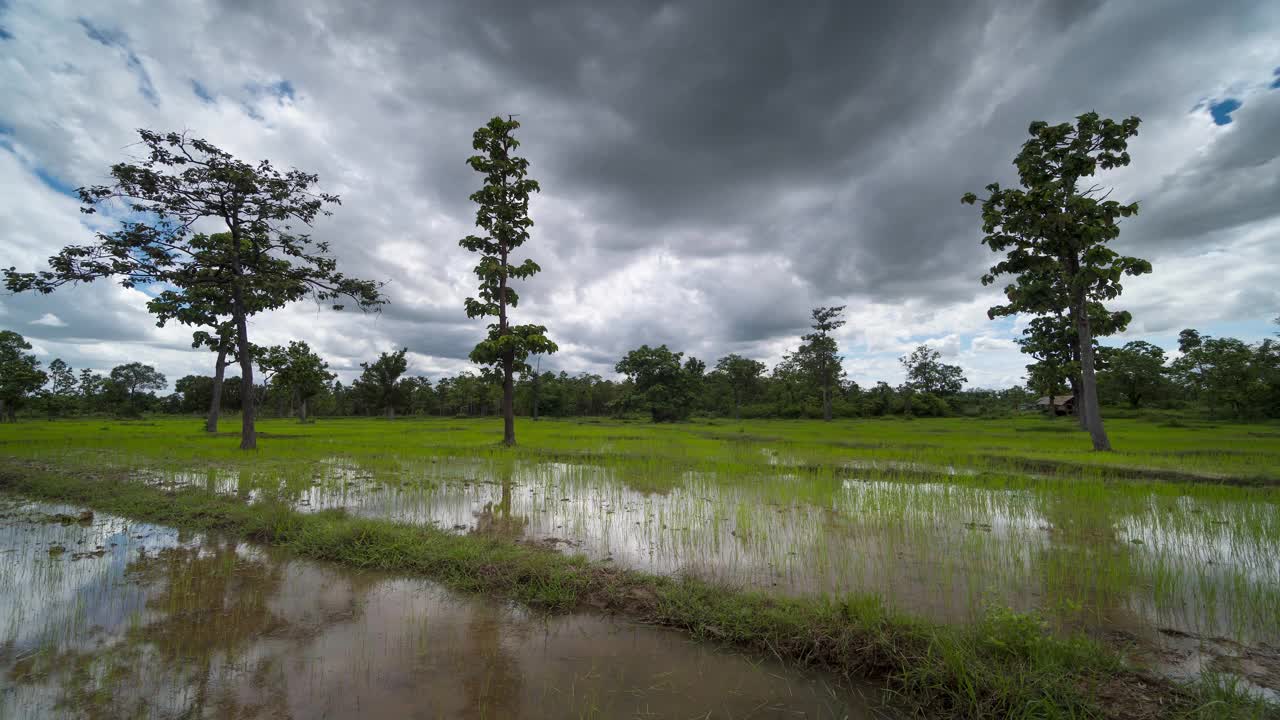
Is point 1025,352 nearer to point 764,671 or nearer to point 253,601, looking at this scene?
point 764,671

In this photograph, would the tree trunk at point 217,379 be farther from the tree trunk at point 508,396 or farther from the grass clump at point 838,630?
the grass clump at point 838,630

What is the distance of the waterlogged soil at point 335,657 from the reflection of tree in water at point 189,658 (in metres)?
0.01

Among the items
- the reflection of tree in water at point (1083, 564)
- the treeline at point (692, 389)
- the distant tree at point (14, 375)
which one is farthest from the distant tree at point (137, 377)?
the reflection of tree in water at point (1083, 564)

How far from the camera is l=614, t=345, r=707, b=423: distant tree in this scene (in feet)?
168

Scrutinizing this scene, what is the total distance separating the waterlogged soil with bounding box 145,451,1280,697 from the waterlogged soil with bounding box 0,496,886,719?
1.60 m

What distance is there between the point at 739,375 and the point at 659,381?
26090mm

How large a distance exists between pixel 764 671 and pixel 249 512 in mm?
8387

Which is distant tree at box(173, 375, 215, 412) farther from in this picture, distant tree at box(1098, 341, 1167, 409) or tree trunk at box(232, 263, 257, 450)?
distant tree at box(1098, 341, 1167, 409)

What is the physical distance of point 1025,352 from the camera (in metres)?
36.7

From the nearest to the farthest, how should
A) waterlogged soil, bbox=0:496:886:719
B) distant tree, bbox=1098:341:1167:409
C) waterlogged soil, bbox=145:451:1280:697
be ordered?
waterlogged soil, bbox=0:496:886:719 → waterlogged soil, bbox=145:451:1280:697 → distant tree, bbox=1098:341:1167:409

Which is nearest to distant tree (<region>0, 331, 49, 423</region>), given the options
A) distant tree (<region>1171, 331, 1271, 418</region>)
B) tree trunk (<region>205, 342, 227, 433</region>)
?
tree trunk (<region>205, 342, 227, 433</region>)

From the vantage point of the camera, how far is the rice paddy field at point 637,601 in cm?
325

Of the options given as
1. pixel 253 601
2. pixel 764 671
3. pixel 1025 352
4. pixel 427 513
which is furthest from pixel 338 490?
pixel 1025 352

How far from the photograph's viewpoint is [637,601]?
4.64m
